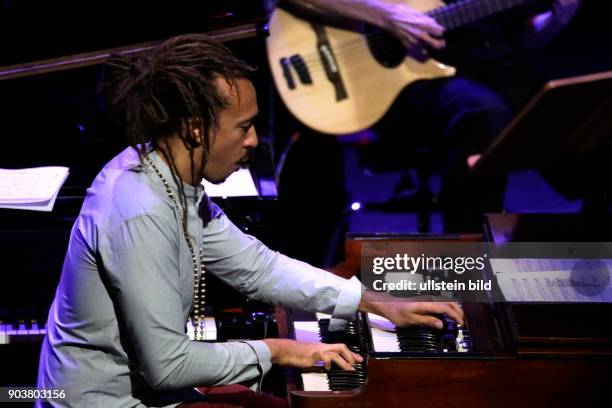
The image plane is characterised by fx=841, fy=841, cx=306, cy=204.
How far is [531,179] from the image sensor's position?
567 centimetres

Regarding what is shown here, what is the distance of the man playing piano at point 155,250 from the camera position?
1927 mm

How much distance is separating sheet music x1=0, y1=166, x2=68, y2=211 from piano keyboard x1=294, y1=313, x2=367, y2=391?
86 centimetres

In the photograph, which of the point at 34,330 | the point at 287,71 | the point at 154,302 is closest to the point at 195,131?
the point at 154,302

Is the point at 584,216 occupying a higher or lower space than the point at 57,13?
lower

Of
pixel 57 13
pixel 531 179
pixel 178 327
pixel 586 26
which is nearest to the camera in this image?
pixel 178 327

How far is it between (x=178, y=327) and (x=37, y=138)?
4.44ft

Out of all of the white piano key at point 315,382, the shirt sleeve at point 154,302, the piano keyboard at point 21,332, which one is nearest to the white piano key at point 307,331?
the white piano key at point 315,382

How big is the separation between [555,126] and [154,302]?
1.84 metres

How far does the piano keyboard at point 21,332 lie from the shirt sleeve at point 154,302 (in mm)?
780

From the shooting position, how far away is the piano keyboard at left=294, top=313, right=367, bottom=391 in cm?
221

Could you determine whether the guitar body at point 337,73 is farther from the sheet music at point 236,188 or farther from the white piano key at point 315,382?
the white piano key at point 315,382

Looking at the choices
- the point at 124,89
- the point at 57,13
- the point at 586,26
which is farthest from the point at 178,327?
the point at 586,26

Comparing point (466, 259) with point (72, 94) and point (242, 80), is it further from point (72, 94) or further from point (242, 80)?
point (72, 94)

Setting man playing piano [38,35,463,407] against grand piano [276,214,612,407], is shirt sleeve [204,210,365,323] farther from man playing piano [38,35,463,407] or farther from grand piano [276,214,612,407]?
grand piano [276,214,612,407]
